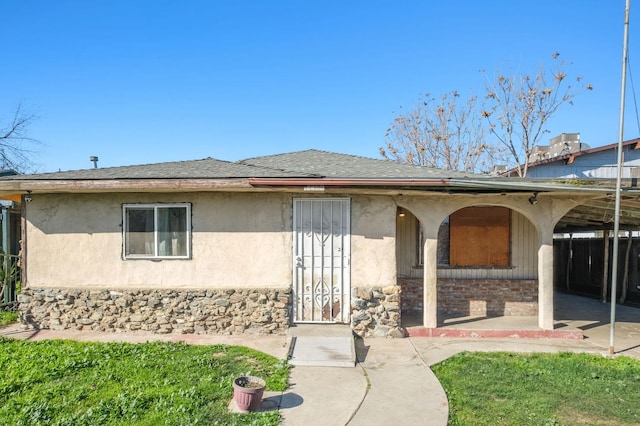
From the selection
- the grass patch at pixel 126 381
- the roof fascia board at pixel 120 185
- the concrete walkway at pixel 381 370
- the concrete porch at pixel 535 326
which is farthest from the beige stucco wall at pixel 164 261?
the concrete porch at pixel 535 326

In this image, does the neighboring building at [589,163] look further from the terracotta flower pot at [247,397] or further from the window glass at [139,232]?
the terracotta flower pot at [247,397]

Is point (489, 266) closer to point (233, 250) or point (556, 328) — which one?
point (556, 328)

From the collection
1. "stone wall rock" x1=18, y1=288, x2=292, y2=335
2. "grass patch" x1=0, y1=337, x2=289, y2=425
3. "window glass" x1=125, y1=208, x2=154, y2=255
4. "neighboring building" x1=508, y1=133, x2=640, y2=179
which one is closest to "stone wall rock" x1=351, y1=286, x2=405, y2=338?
"stone wall rock" x1=18, y1=288, x2=292, y2=335

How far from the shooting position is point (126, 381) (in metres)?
4.96

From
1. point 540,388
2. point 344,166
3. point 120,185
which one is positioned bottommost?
point 540,388

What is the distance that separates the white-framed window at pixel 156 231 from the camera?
7.65 m

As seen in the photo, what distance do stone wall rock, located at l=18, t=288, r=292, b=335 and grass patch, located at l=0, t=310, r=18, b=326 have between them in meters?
0.75

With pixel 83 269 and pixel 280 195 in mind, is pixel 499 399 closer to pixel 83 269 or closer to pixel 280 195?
pixel 280 195

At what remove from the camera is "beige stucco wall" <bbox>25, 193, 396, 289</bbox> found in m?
7.47

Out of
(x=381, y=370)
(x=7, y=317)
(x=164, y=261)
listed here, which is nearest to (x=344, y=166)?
(x=164, y=261)

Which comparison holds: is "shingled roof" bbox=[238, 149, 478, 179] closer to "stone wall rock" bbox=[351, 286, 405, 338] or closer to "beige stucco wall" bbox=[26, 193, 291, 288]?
"beige stucco wall" bbox=[26, 193, 291, 288]

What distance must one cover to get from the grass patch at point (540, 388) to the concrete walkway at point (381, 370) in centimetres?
28

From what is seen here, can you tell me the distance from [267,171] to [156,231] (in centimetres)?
249

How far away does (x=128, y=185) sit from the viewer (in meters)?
6.96
